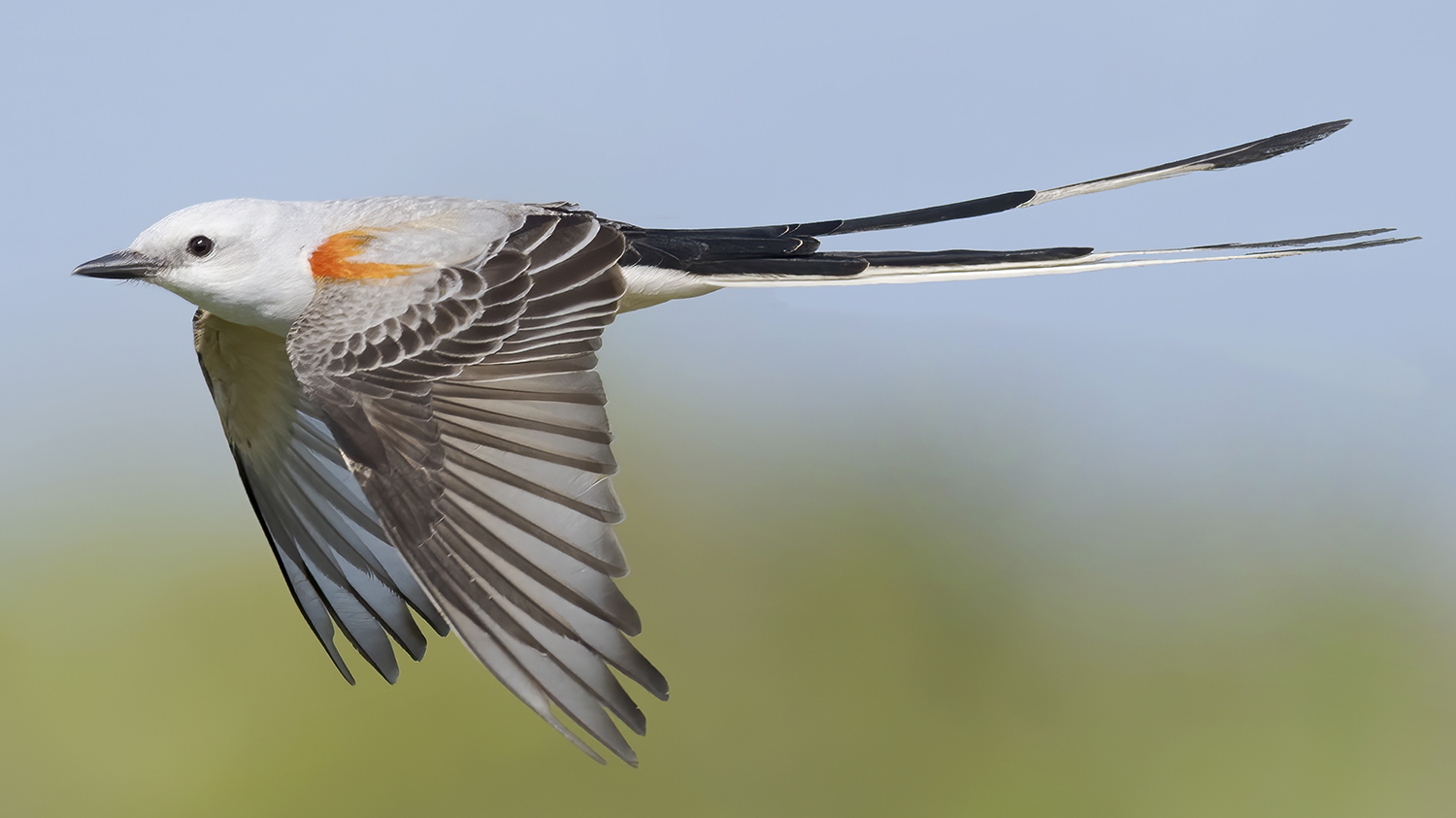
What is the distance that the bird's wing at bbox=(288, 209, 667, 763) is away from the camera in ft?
9.50

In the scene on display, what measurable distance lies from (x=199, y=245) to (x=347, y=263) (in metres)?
0.61

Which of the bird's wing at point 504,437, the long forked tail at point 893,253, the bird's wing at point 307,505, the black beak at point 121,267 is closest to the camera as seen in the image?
the bird's wing at point 504,437

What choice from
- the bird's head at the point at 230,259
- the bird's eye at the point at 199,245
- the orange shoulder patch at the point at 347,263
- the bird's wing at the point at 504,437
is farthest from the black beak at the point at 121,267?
the bird's wing at the point at 504,437

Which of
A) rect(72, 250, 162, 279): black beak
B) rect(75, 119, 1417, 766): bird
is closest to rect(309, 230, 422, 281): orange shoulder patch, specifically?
rect(75, 119, 1417, 766): bird

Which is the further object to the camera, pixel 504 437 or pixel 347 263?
pixel 347 263

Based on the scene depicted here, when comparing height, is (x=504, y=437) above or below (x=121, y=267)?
below

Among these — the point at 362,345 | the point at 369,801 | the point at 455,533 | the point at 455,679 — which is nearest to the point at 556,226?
the point at 362,345

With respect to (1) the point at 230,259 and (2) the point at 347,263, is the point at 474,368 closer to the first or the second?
(2) the point at 347,263

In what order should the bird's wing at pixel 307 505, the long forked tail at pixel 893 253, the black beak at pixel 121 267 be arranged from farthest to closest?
the bird's wing at pixel 307 505
the black beak at pixel 121 267
the long forked tail at pixel 893 253

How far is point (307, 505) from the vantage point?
15.0ft

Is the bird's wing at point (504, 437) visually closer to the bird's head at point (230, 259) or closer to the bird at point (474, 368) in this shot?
the bird at point (474, 368)

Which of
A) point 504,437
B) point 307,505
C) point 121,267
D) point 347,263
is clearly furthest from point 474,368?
point 307,505

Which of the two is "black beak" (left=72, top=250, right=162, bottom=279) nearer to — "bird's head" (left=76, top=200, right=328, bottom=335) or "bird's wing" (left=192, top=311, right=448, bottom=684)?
"bird's head" (left=76, top=200, right=328, bottom=335)

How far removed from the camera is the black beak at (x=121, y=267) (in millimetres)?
3881
